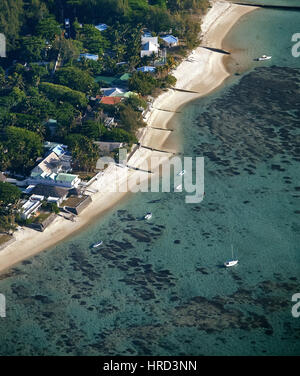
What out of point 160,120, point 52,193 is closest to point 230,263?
point 52,193

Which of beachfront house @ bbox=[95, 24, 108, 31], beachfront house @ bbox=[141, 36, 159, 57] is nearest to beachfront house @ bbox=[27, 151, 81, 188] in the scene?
beachfront house @ bbox=[141, 36, 159, 57]

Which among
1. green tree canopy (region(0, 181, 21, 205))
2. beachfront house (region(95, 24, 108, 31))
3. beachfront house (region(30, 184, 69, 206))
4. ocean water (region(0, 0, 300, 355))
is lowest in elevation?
ocean water (region(0, 0, 300, 355))

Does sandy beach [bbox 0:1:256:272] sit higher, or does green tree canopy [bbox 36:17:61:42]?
green tree canopy [bbox 36:17:61:42]

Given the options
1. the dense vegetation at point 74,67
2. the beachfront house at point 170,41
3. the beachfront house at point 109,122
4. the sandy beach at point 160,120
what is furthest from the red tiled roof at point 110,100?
the beachfront house at point 170,41

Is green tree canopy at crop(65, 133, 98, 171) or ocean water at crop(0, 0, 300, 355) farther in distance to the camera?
green tree canopy at crop(65, 133, 98, 171)

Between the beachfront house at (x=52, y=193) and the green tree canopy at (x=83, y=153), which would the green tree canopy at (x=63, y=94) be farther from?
the beachfront house at (x=52, y=193)

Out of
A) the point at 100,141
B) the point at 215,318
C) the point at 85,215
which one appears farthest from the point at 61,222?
the point at 215,318

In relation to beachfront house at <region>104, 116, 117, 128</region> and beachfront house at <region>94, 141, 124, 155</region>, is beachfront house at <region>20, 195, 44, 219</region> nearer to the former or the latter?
beachfront house at <region>94, 141, 124, 155</region>

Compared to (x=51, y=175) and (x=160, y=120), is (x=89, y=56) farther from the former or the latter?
(x=51, y=175)
